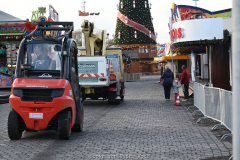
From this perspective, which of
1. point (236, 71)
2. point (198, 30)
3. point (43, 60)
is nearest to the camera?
point (236, 71)

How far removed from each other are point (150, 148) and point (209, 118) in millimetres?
4967

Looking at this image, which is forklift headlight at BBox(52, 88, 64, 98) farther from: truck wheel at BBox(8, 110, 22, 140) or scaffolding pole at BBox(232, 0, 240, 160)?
scaffolding pole at BBox(232, 0, 240, 160)

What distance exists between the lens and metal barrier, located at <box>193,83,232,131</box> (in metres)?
9.42

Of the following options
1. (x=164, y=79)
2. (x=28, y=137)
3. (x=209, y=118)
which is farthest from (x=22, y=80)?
(x=164, y=79)

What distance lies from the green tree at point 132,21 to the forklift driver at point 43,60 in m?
63.6

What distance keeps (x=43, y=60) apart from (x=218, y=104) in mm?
5014

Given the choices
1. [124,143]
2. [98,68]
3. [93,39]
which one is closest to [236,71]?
[124,143]

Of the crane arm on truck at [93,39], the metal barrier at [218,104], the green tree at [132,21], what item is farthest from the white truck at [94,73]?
the green tree at [132,21]

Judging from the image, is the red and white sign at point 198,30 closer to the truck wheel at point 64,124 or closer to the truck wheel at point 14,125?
the truck wheel at point 64,124

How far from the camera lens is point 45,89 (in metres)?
8.54

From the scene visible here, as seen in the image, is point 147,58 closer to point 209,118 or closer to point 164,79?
point 164,79

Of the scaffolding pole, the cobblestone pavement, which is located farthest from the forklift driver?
the scaffolding pole

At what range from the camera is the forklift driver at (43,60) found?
922 centimetres

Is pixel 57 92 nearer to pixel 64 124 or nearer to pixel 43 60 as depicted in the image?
pixel 64 124
